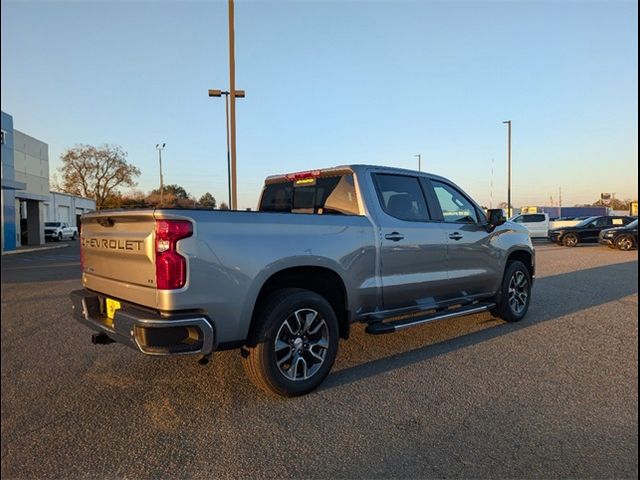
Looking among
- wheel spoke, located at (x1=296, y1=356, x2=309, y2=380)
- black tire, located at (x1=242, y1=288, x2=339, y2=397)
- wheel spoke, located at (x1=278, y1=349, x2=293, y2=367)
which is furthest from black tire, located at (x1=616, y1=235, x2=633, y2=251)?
wheel spoke, located at (x1=278, y1=349, x2=293, y2=367)

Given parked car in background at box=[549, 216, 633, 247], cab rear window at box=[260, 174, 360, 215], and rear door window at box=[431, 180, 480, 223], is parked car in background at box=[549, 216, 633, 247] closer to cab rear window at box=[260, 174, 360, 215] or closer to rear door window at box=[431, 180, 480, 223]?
rear door window at box=[431, 180, 480, 223]

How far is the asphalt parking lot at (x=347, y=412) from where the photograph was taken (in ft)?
8.46

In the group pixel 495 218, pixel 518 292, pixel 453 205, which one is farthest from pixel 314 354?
pixel 518 292

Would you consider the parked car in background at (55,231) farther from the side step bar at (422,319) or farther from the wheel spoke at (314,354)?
the wheel spoke at (314,354)

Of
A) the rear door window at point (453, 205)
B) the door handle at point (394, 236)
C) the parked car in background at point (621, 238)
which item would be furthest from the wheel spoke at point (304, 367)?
the parked car in background at point (621, 238)

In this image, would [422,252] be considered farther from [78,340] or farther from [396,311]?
[78,340]

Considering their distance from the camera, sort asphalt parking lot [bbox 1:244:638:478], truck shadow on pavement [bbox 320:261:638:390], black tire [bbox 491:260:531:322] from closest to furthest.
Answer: asphalt parking lot [bbox 1:244:638:478] < truck shadow on pavement [bbox 320:261:638:390] < black tire [bbox 491:260:531:322]

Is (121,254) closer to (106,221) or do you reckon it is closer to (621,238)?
(106,221)

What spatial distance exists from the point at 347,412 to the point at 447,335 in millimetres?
2533

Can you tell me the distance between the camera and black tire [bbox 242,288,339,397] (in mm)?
3617

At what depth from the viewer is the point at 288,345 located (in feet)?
12.5

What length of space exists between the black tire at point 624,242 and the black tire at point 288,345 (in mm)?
19772

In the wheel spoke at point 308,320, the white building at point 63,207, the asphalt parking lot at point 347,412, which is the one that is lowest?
the asphalt parking lot at point 347,412

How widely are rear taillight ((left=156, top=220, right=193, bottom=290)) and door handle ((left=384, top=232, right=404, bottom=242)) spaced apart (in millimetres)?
2145
